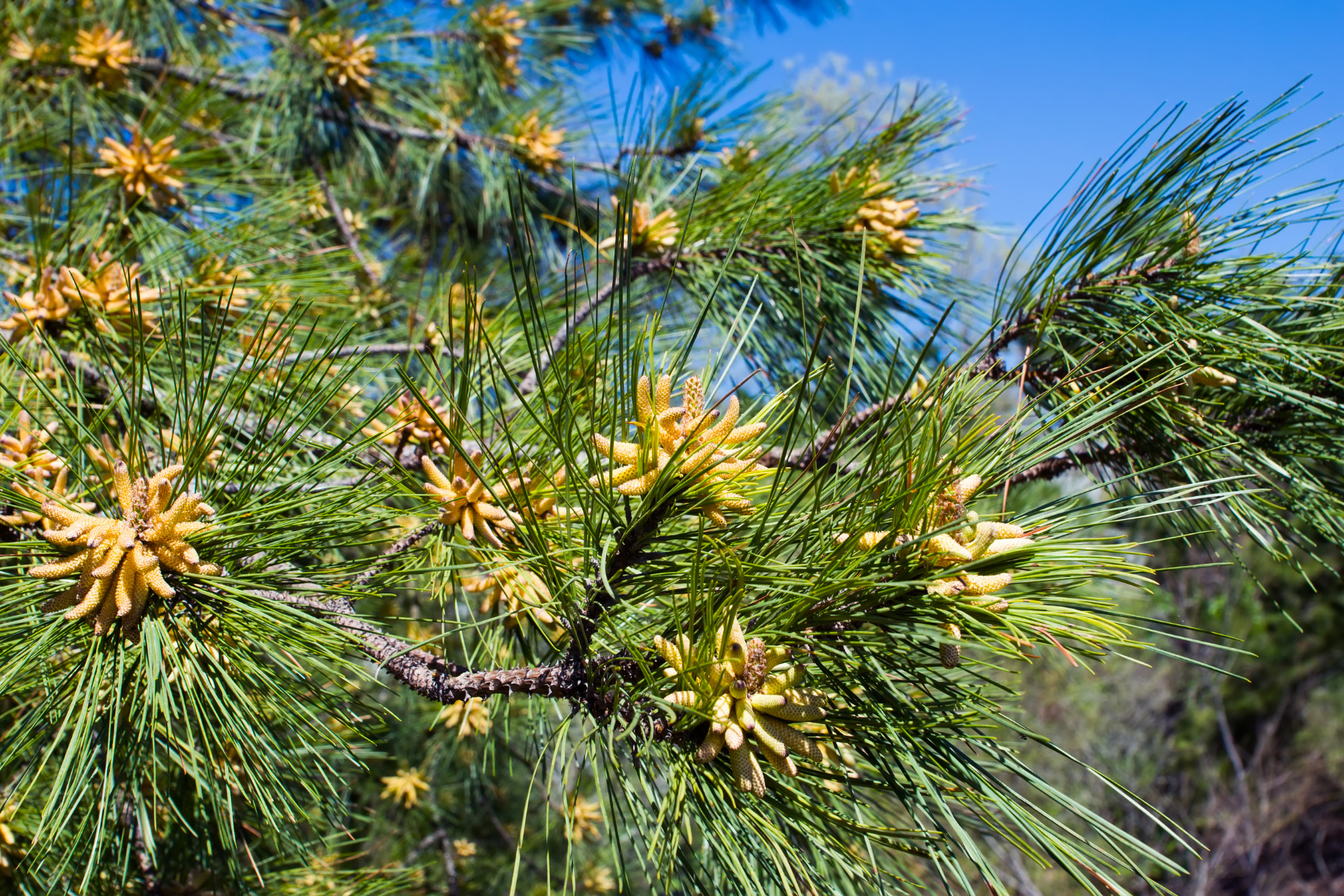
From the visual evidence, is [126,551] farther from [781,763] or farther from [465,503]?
[781,763]

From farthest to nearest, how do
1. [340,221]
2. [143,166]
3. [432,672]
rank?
[340,221] < [143,166] < [432,672]

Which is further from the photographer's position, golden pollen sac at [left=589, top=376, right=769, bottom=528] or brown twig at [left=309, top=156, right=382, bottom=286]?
brown twig at [left=309, top=156, right=382, bottom=286]

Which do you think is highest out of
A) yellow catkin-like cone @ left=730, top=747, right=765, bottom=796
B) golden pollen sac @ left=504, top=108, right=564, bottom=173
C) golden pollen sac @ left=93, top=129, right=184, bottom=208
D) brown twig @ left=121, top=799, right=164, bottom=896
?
golden pollen sac @ left=504, top=108, right=564, bottom=173

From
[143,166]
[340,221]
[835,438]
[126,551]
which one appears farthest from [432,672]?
[340,221]

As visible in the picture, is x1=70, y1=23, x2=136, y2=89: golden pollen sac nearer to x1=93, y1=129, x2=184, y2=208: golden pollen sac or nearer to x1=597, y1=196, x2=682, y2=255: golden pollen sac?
x1=93, y1=129, x2=184, y2=208: golden pollen sac

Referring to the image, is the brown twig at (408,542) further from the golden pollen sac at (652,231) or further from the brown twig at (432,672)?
→ the golden pollen sac at (652,231)

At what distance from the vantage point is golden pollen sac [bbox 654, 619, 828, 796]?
0.54 meters

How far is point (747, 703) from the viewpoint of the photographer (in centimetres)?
55

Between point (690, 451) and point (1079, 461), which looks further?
point (1079, 461)

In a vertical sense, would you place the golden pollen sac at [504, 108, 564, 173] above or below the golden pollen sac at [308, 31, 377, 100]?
below

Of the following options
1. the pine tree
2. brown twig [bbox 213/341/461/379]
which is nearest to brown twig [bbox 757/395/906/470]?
the pine tree

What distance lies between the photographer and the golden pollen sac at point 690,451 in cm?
57

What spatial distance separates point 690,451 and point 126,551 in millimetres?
447

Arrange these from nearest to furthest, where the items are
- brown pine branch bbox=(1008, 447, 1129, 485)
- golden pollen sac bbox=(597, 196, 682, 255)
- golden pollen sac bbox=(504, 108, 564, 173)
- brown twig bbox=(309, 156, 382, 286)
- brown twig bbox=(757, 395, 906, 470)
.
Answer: brown twig bbox=(757, 395, 906, 470), brown pine branch bbox=(1008, 447, 1129, 485), golden pollen sac bbox=(597, 196, 682, 255), brown twig bbox=(309, 156, 382, 286), golden pollen sac bbox=(504, 108, 564, 173)
